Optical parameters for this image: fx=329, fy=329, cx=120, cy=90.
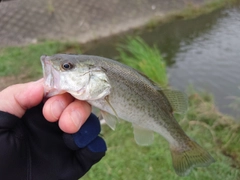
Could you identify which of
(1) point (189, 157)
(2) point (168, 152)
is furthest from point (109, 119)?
(2) point (168, 152)

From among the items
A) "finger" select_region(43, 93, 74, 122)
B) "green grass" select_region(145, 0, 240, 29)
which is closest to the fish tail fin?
"finger" select_region(43, 93, 74, 122)

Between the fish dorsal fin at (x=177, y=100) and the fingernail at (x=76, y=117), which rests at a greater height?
the fingernail at (x=76, y=117)

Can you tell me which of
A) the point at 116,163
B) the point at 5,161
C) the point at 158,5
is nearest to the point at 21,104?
the point at 5,161

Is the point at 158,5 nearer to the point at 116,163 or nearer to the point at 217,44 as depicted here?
the point at 217,44

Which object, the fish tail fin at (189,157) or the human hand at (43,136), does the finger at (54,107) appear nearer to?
the human hand at (43,136)

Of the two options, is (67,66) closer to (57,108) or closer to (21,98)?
(57,108)

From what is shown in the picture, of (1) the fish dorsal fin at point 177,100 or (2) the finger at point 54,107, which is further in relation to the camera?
(1) the fish dorsal fin at point 177,100

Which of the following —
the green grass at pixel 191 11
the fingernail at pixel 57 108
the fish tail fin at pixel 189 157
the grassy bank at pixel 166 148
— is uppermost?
the fingernail at pixel 57 108

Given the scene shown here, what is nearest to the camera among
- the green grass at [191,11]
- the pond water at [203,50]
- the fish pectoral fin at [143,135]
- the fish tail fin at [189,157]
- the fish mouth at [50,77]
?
the fish mouth at [50,77]

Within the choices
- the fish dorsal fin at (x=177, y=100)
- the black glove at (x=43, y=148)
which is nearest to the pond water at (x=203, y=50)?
the fish dorsal fin at (x=177, y=100)
